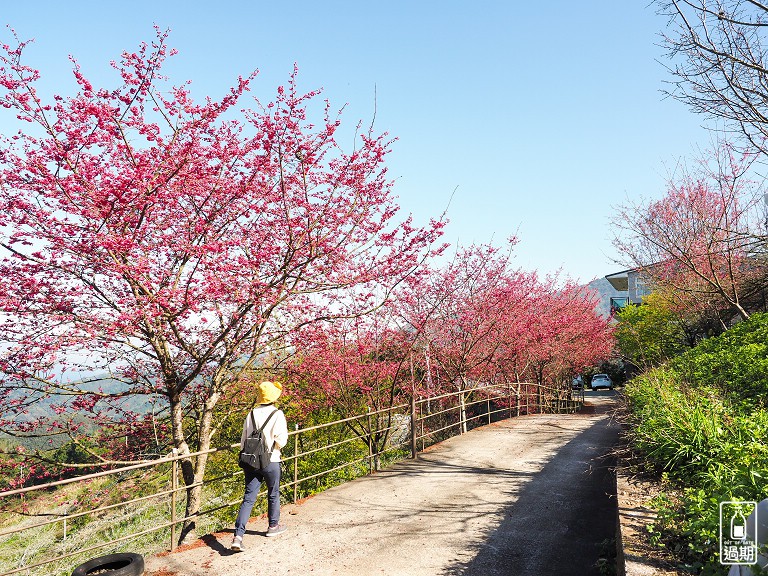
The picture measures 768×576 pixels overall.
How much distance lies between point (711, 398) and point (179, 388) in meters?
7.90

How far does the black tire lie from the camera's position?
448cm

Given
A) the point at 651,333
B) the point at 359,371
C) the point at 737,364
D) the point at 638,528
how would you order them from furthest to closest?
the point at 651,333 → the point at 359,371 → the point at 737,364 → the point at 638,528

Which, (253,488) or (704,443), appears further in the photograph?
(253,488)

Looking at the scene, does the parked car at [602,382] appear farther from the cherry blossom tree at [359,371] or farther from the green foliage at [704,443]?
the green foliage at [704,443]

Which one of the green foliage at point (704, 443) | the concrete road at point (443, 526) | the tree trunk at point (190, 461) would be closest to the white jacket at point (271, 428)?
the concrete road at point (443, 526)

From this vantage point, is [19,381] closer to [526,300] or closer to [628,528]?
[628,528]

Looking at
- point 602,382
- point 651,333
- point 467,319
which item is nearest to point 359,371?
point 467,319

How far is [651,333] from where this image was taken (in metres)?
22.3

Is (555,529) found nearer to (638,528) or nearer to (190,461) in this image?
(638,528)

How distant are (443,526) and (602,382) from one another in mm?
43862

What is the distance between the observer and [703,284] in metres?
16.1

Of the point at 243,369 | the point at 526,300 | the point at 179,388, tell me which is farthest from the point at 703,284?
the point at 179,388

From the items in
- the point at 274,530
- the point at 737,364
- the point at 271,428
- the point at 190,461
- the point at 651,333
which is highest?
the point at 651,333

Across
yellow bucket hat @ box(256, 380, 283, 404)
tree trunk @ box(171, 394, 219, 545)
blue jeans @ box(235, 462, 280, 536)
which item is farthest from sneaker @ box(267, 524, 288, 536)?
tree trunk @ box(171, 394, 219, 545)
